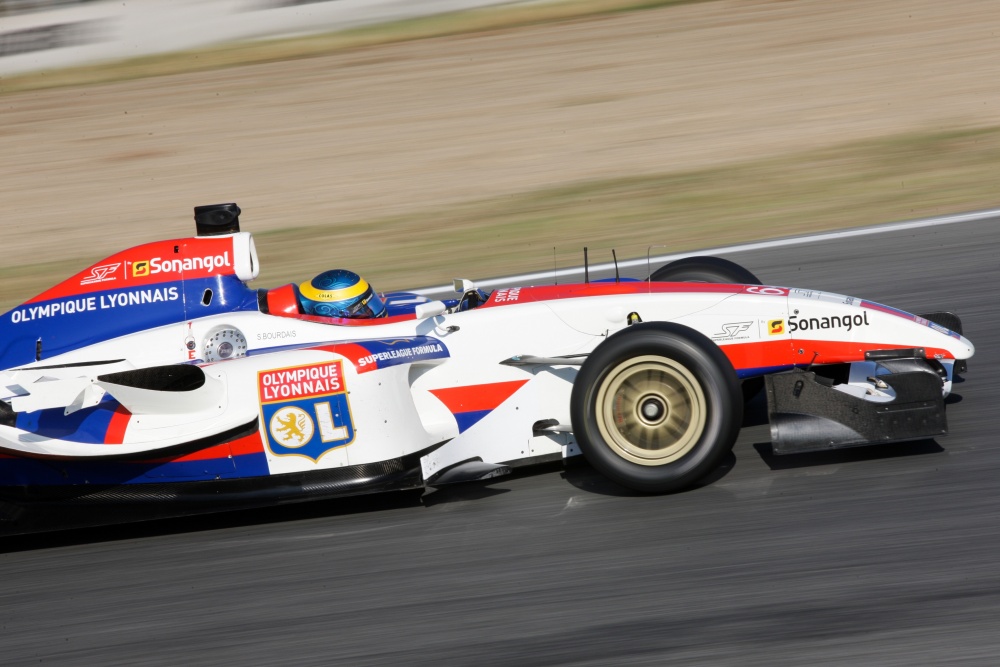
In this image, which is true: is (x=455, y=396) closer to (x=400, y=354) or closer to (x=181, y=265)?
(x=400, y=354)

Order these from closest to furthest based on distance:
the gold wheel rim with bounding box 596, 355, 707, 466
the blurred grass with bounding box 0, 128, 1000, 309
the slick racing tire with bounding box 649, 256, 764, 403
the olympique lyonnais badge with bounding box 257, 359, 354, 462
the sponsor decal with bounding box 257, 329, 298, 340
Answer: the gold wheel rim with bounding box 596, 355, 707, 466 < the olympique lyonnais badge with bounding box 257, 359, 354, 462 < the sponsor decal with bounding box 257, 329, 298, 340 < the slick racing tire with bounding box 649, 256, 764, 403 < the blurred grass with bounding box 0, 128, 1000, 309

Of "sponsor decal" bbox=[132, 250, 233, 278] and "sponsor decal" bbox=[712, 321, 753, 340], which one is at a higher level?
"sponsor decal" bbox=[132, 250, 233, 278]

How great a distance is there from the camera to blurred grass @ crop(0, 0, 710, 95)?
1886 cm

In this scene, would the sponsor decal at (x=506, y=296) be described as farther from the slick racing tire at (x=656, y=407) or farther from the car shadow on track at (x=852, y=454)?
the car shadow on track at (x=852, y=454)

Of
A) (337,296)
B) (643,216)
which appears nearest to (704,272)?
(337,296)

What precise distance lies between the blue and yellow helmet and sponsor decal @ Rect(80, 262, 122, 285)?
1.04 meters

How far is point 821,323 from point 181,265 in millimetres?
3214

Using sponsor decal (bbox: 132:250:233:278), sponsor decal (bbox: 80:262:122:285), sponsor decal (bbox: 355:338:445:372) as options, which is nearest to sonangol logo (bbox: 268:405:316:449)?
sponsor decal (bbox: 355:338:445:372)

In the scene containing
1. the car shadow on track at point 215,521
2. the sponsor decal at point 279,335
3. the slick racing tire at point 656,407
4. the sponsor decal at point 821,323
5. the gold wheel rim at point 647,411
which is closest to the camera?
the slick racing tire at point 656,407

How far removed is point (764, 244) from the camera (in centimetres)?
933

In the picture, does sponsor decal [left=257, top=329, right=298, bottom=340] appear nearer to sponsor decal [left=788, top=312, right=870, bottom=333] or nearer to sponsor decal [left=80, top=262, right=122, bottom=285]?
sponsor decal [left=80, top=262, right=122, bottom=285]

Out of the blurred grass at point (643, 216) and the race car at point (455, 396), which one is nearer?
the race car at point (455, 396)

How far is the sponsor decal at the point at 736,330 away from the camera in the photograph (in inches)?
204

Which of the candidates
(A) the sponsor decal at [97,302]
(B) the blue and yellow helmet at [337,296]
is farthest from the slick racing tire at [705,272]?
(A) the sponsor decal at [97,302]
